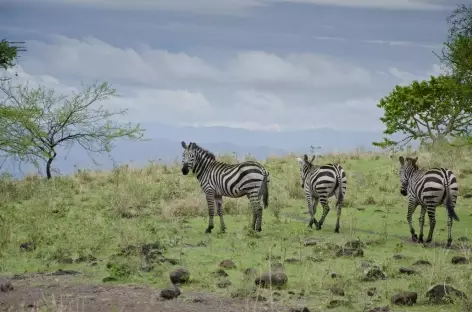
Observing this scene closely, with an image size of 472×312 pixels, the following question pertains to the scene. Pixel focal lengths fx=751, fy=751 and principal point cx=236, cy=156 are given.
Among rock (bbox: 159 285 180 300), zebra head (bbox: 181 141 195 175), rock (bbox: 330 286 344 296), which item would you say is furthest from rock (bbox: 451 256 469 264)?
zebra head (bbox: 181 141 195 175)

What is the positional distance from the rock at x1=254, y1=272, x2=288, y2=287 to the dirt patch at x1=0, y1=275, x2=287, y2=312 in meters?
0.74

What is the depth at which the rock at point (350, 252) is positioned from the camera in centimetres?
1523

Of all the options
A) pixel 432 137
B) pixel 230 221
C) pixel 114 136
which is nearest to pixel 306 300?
pixel 230 221

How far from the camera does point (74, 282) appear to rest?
12.8 m

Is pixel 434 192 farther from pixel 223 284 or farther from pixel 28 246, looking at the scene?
pixel 28 246

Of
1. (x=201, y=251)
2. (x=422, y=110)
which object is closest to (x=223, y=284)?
(x=201, y=251)

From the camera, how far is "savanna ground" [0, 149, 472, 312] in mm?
11352

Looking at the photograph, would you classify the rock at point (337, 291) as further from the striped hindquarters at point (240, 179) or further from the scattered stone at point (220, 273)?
the striped hindquarters at point (240, 179)

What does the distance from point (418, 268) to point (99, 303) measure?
6.07 meters

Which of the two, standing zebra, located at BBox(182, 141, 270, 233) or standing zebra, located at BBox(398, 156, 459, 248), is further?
standing zebra, located at BBox(182, 141, 270, 233)

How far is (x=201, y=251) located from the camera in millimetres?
16031

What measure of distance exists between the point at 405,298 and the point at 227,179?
8565 millimetres

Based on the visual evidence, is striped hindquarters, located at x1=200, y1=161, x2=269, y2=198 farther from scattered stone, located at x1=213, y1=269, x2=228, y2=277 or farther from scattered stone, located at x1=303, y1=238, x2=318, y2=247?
scattered stone, located at x1=213, y1=269, x2=228, y2=277

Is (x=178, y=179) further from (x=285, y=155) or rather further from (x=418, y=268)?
(x=418, y=268)
